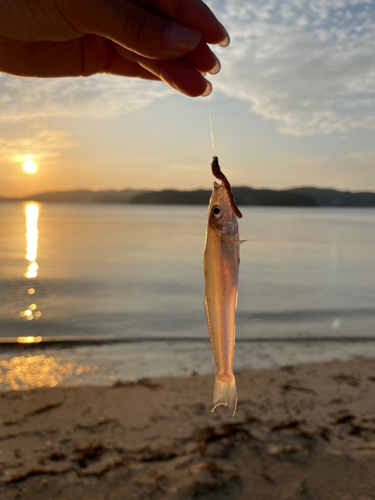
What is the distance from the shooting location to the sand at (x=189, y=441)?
4309 mm

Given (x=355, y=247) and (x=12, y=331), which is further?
(x=355, y=247)

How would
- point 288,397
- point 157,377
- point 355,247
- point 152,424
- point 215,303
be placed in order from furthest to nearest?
point 355,247, point 157,377, point 288,397, point 152,424, point 215,303

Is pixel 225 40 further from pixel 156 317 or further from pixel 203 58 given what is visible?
pixel 156 317

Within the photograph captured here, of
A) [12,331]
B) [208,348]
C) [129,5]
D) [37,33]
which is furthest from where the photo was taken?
[12,331]

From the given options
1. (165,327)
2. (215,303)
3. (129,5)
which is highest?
(129,5)

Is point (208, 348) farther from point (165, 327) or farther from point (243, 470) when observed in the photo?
point (243, 470)

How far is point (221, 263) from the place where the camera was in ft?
7.39

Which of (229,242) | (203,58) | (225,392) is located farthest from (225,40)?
(225,392)

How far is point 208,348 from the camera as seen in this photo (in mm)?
8773

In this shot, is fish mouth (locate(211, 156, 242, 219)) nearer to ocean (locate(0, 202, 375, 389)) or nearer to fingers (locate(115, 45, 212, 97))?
fingers (locate(115, 45, 212, 97))

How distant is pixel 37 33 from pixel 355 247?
1266 inches

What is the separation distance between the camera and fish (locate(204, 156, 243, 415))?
7.20 feet

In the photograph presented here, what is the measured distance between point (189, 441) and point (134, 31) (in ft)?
14.9

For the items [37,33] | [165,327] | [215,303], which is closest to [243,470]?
[215,303]
